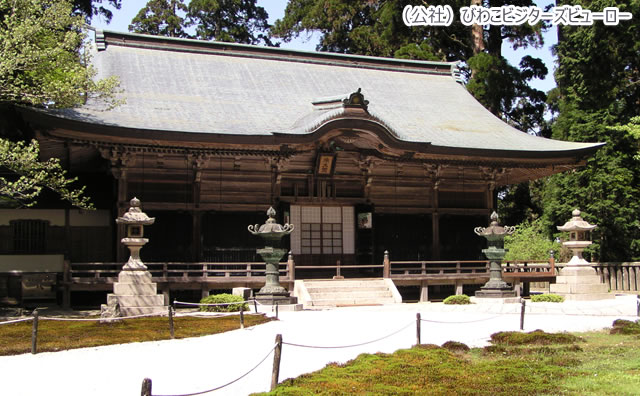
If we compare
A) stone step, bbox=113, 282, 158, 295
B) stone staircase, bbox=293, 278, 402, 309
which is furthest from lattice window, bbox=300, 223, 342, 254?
stone step, bbox=113, 282, 158, 295

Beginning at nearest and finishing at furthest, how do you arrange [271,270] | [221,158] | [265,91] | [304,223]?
1. [271,270]
2. [221,158]
3. [304,223]
4. [265,91]

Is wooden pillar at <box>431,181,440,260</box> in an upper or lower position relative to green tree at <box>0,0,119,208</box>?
lower

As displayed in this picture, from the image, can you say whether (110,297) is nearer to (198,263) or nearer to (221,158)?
(198,263)

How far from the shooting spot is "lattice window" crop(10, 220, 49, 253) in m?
24.3

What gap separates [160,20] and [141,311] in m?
39.4

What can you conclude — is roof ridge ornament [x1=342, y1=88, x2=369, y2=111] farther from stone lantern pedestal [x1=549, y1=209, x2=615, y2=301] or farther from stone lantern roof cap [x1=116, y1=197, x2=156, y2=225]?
stone lantern roof cap [x1=116, y1=197, x2=156, y2=225]

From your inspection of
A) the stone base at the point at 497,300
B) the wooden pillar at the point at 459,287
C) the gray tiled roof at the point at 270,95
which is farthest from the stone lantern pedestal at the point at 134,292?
the wooden pillar at the point at 459,287

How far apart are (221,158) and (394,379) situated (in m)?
15.8

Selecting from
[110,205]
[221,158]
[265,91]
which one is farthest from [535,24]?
[110,205]

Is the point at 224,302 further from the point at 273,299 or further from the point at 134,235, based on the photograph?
the point at 134,235

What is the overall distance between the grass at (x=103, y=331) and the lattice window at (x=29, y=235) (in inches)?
322

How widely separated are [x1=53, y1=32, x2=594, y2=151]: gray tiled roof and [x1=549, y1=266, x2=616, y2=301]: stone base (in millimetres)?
5636

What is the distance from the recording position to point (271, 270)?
800 inches

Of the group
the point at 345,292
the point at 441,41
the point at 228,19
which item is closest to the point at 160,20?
the point at 228,19
